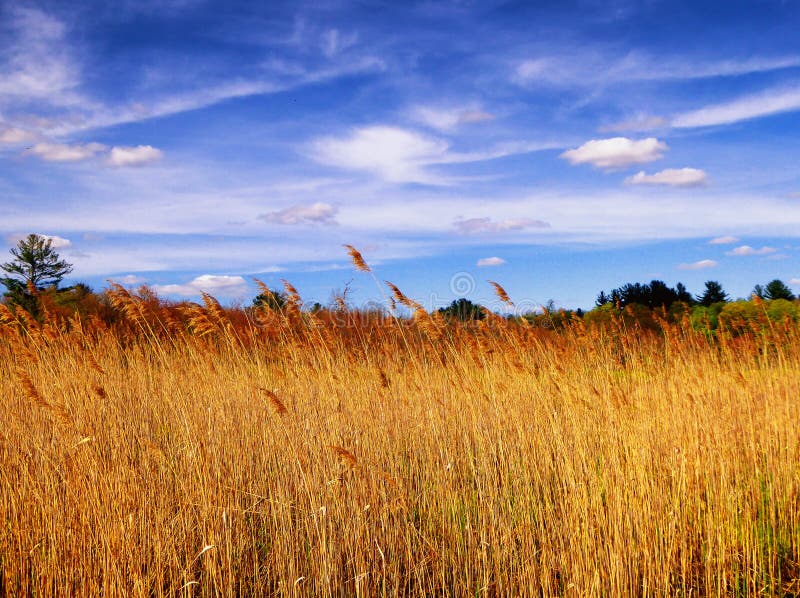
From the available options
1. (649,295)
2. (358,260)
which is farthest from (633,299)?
(358,260)

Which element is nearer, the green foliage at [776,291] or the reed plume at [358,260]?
the reed plume at [358,260]

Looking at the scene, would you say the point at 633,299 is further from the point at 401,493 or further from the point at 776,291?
the point at 401,493

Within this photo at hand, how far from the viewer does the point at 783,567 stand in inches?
170

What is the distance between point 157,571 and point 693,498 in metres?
3.55

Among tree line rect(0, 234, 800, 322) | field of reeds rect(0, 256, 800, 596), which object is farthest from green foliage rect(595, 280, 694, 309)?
field of reeds rect(0, 256, 800, 596)

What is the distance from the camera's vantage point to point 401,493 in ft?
13.1

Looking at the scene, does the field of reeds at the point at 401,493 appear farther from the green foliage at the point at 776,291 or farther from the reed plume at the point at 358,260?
the green foliage at the point at 776,291

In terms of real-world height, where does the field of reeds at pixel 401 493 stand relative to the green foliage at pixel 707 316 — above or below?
below

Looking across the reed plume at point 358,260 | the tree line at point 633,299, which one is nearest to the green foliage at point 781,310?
the tree line at point 633,299

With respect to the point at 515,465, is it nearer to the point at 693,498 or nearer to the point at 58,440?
the point at 693,498

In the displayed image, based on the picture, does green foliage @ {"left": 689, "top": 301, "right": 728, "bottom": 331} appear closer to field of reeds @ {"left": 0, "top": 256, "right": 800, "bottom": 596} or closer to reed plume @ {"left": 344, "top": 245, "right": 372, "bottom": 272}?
field of reeds @ {"left": 0, "top": 256, "right": 800, "bottom": 596}

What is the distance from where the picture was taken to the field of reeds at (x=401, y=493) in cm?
361

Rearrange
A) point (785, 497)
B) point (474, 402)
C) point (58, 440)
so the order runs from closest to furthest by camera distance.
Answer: point (785, 497), point (58, 440), point (474, 402)

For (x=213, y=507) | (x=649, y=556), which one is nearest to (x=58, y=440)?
(x=213, y=507)
